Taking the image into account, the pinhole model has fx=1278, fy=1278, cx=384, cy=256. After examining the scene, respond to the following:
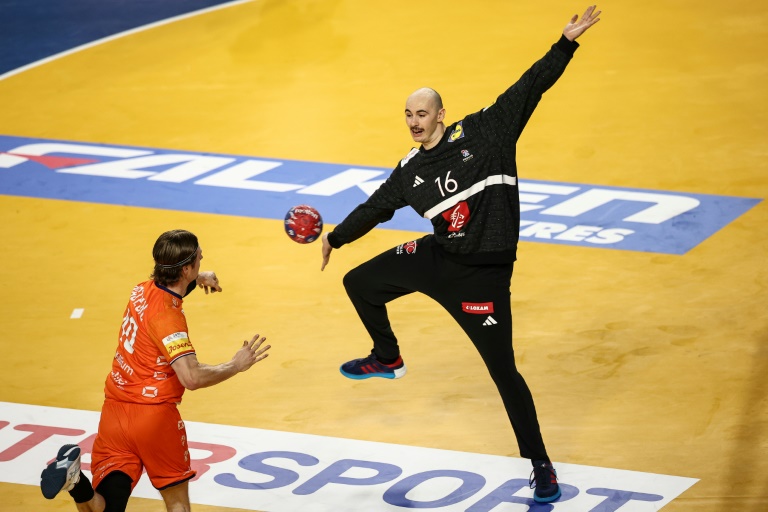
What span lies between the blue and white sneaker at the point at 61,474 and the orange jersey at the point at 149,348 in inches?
19.4

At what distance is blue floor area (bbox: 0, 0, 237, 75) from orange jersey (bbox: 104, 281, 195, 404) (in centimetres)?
1117

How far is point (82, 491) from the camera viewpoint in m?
7.07

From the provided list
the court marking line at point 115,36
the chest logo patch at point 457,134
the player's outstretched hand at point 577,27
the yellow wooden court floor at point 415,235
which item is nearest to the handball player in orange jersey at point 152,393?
the yellow wooden court floor at point 415,235

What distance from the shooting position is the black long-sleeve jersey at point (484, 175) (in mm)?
7977

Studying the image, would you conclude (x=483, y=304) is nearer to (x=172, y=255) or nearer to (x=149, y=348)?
(x=172, y=255)

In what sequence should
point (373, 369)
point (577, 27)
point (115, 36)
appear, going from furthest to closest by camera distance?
1. point (115, 36)
2. point (373, 369)
3. point (577, 27)

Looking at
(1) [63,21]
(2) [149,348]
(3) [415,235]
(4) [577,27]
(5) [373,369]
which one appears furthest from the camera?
(1) [63,21]

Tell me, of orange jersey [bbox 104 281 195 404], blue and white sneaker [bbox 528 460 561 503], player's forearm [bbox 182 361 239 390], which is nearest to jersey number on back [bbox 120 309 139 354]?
orange jersey [bbox 104 281 195 404]

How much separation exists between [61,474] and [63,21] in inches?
552

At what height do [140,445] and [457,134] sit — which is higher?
[457,134]

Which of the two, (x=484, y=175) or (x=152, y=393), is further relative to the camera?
(x=484, y=175)

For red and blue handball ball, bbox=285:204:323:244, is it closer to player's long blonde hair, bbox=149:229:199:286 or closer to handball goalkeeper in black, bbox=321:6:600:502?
handball goalkeeper in black, bbox=321:6:600:502

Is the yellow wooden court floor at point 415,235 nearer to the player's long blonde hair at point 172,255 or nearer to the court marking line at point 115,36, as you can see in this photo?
the court marking line at point 115,36

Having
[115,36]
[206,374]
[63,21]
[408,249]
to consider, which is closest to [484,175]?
[408,249]
